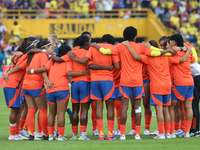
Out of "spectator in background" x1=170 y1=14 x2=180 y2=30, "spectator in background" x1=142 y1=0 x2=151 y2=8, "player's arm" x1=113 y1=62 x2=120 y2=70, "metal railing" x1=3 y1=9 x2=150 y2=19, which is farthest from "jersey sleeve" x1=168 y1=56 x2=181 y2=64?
"spectator in background" x1=142 y1=0 x2=151 y2=8

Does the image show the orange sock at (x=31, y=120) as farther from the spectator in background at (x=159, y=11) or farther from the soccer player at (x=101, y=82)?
the spectator in background at (x=159, y=11)

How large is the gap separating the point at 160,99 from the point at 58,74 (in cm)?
223

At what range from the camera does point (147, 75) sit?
885 cm

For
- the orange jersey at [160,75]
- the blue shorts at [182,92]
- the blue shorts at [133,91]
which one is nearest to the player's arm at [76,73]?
the blue shorts at [133,91]

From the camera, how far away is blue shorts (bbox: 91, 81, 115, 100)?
7.97m

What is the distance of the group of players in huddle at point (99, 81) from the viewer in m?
7.98

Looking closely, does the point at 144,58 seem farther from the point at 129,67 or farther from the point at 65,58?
the point at 65,58

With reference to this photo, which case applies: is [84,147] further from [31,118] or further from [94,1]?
[94,1]

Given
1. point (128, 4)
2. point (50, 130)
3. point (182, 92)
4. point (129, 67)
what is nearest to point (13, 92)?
point (50, 130)

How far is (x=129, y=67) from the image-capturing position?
26.2 ft

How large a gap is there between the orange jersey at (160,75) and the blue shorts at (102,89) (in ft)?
3.04

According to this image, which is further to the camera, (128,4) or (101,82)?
(128,4)

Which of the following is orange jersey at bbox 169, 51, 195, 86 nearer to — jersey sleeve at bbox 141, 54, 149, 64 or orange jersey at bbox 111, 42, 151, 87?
jersey sleeve at bbox 141, 54, 149, 64

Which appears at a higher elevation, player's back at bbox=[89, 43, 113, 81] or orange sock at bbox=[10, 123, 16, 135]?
player's back at bbox=[89, 43, 113, 81]
